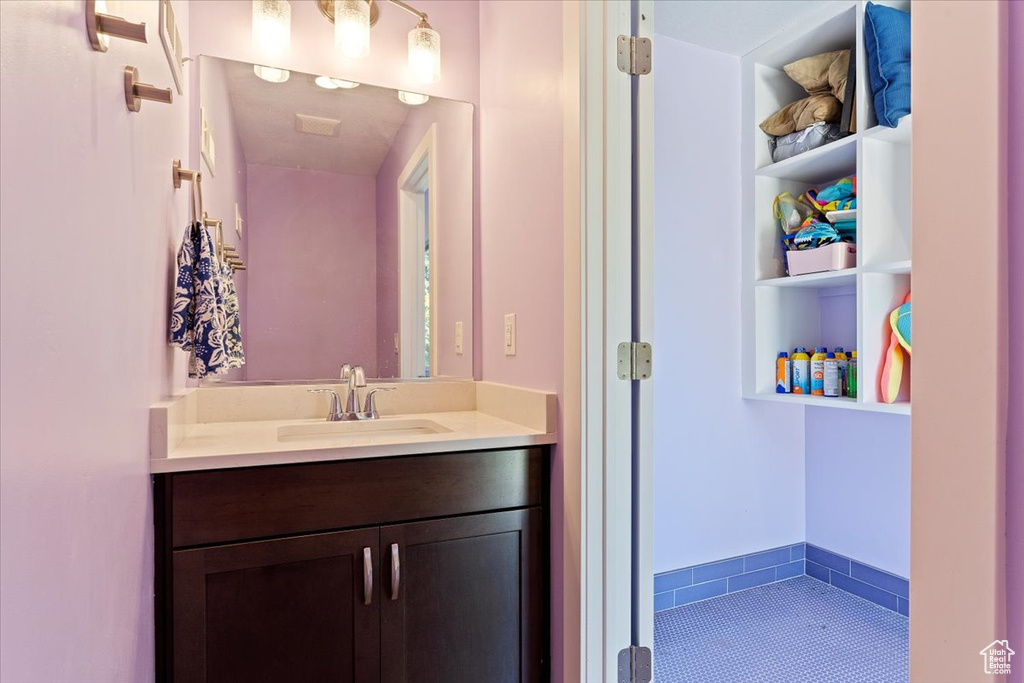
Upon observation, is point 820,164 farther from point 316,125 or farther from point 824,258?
point 316,125

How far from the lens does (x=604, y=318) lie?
1.35 metres

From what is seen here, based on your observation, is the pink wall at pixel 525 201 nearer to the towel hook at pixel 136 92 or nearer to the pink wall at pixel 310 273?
the pink wall at pixel 310 273

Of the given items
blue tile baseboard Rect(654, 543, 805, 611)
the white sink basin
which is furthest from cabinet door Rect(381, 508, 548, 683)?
blue tile baseboard Rect(654, 543, 805, 611)

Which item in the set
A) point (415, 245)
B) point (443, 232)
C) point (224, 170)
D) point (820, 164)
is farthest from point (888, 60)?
point (224, 170)

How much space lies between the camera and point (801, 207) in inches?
93.4

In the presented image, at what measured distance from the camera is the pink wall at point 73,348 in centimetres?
52

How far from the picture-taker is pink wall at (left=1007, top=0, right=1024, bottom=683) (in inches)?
18.1

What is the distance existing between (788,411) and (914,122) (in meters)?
2.27

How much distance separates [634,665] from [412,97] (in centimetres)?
187

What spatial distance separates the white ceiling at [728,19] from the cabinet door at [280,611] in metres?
2.08

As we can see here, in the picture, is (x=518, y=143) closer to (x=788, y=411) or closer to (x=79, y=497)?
(x=79, y=497)

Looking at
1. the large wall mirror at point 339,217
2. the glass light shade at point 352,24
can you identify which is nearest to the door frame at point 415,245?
the large wall mirror at point 339,217

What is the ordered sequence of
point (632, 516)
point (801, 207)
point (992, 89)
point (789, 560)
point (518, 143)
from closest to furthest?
point (992, 89) < point (632, 516) < point (518, 143) < point (801, 207) < point (789, 560)

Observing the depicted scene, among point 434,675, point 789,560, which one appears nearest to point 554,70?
point 434,675
